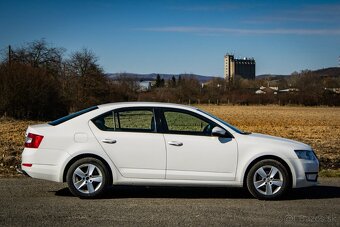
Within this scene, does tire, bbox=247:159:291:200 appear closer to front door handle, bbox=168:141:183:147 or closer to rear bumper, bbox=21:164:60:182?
front door handle, bbox=168:141:183:147

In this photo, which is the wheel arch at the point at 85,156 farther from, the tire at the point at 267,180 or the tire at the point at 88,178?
the tire at the point at 267,180

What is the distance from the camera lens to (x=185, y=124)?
818cm

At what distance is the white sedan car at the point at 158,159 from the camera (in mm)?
7922

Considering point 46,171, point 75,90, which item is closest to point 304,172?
point 46,171

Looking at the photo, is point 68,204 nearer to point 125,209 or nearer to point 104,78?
point 125,209

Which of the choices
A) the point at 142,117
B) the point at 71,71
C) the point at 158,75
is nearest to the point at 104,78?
the point at 71,71

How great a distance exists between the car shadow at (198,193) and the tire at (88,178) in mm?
235

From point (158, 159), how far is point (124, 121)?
2.86ft

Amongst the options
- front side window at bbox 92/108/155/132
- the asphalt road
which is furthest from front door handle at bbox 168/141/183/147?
the asphalt road

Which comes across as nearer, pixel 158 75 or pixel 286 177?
pixel 286 177

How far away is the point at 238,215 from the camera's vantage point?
6.91 meters

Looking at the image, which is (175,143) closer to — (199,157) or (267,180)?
(199,157)

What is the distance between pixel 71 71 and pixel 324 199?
6530 centimetres

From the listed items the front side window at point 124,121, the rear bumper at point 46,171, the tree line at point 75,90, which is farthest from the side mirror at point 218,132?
the tree line at point 75,90
